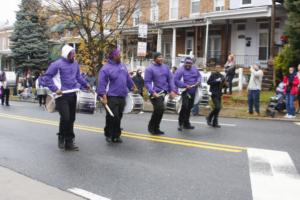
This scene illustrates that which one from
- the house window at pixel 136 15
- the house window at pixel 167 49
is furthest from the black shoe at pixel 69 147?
the house window at pixel 167 49

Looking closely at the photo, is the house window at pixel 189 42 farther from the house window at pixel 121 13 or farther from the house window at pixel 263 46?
the house window at pixel 121 13

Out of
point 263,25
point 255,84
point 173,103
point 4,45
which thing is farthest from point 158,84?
point 4,45

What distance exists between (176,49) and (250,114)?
1998 centimetres

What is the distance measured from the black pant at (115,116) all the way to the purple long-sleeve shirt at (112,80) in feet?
0.41

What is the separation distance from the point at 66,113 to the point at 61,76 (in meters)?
0.69

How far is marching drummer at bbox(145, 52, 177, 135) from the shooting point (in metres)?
10.4

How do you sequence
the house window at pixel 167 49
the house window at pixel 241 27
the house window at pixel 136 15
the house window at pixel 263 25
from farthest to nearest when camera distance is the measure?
the house window at pixel 167 49 < the house window at pixel 241 27 < the house window at pixel 263 25 < the house window at pixel 136 15

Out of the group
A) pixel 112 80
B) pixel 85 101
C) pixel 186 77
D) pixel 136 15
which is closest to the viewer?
pixel 112 80

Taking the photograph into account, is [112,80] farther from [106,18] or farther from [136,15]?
[136,15]

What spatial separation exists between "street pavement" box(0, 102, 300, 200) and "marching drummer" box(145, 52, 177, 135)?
0.61 meters

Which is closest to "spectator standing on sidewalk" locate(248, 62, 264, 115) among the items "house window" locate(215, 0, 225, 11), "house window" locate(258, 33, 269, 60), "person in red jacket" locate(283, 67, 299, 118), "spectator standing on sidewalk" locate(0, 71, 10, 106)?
"person in red jacket" locate(283, 67, 299, 118)

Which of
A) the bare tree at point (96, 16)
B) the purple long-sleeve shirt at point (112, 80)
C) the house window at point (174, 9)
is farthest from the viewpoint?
the house window at point (174, 9)

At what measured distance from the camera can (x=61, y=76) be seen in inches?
344

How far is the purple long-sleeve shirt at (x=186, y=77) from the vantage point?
37.1 ft
